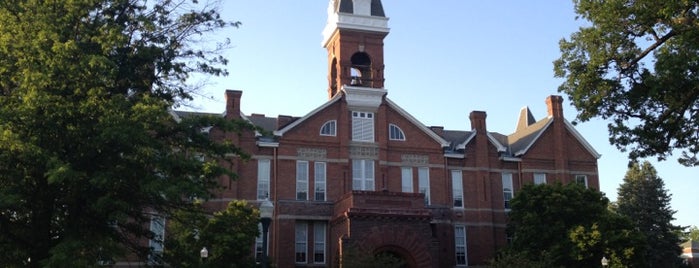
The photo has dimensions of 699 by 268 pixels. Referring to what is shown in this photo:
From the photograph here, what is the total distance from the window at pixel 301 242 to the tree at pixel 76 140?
61.7 feet

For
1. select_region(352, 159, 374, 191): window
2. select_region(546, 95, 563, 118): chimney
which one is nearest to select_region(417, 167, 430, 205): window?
select_region(352, 159, 374, 191): window

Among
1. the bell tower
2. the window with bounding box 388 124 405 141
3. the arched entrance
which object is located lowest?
the arched entrance

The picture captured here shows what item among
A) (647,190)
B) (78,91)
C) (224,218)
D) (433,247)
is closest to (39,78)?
(78,91)

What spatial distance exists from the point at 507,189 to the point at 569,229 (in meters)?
8.35

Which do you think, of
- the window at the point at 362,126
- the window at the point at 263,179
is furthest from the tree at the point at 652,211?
the window at the point at 263,179

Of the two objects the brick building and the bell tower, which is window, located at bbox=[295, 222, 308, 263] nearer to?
the brick building

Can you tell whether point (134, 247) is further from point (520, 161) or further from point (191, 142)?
point (520, 161)

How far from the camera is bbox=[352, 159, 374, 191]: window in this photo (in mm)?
44688

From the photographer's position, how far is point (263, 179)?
143 feet

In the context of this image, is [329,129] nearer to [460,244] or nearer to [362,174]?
[362,174]

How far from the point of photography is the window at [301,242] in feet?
140

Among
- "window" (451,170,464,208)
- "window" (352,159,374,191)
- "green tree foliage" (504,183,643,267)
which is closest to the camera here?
"green tree foliage" (504,183,643,267)

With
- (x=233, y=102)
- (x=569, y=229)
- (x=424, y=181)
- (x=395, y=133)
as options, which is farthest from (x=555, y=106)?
(x=233, y=102)

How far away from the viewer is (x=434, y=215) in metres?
45.3
